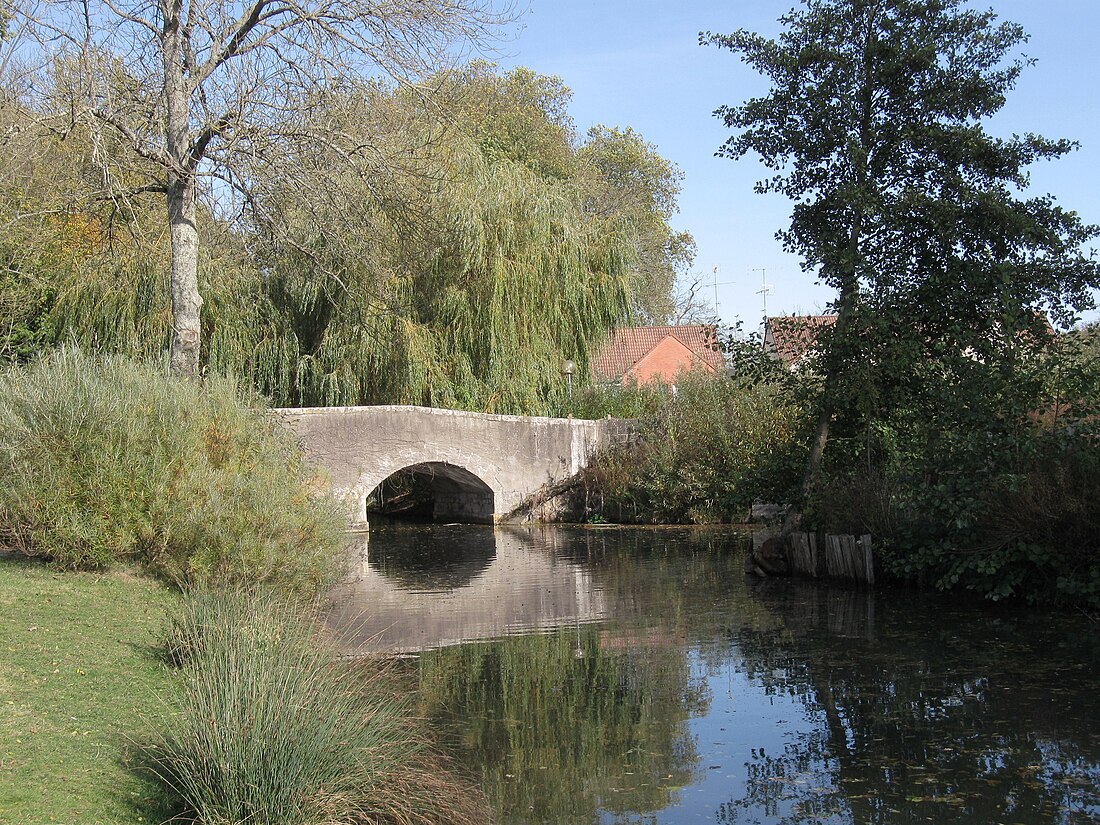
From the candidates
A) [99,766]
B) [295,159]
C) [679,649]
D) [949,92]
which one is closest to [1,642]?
[99,766]

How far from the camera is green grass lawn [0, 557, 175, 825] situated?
486cm

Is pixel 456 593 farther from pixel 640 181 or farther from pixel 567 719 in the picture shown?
pixel 640 181

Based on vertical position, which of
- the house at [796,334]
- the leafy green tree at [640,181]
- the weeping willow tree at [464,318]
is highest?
the leafy green tree at [640,181]

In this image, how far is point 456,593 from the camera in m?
14.2

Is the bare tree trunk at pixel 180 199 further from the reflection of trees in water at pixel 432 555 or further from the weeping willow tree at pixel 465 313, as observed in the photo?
the weeping willow tree at pixel 465 313

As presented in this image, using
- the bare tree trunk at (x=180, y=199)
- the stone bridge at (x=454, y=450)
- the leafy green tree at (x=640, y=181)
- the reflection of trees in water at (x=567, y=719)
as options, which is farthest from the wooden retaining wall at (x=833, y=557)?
the leafy green tree at (x=640, y=181)

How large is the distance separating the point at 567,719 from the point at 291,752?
322cm

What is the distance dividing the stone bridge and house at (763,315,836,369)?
27.7 ft

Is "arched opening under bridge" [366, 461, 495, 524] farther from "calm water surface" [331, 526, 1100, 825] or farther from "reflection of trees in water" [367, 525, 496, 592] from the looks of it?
"calm water surface" [331, 526, 1100, 825]

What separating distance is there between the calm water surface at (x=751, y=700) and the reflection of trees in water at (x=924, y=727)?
0.02 m

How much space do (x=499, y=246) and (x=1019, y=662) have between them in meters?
15.7

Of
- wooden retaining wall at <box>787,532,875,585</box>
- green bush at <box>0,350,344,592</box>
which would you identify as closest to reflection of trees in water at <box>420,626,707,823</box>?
green bush at <box>0,350,344,592</box>

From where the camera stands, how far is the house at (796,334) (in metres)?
14.3

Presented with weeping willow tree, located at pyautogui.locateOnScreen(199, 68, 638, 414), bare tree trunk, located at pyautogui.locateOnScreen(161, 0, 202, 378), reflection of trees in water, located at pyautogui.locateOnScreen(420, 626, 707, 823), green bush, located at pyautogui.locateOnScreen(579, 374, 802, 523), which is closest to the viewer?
reflection of trees in water, located at pyautogui.locateOnScreen(420, 626, 707, 823)
